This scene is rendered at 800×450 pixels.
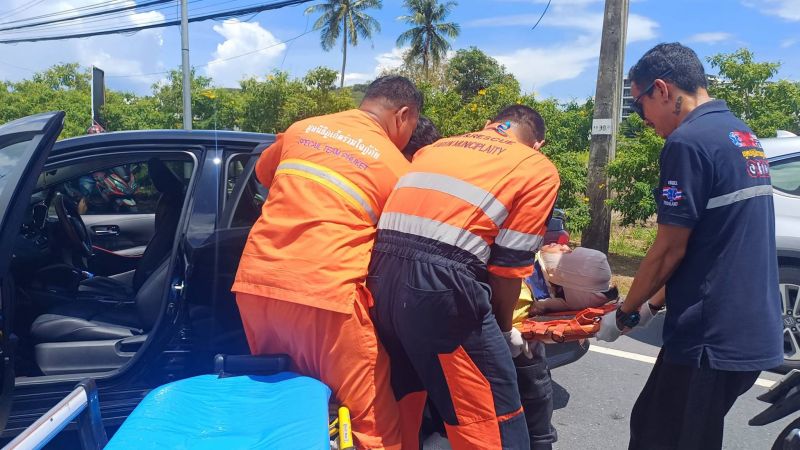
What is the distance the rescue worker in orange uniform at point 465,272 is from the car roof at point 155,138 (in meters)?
1.21

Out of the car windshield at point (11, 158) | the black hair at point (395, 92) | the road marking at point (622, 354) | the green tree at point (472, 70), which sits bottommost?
the road marking at point (622, 354)

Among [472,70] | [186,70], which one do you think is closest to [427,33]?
[472,70]

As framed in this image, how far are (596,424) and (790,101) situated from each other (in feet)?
21.1

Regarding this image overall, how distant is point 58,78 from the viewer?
29.0 m

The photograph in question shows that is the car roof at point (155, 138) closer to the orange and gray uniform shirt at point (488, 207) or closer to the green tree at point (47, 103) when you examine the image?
the orange and gray uniform shirt at point (488, 207)

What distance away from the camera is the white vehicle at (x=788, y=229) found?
172 inches

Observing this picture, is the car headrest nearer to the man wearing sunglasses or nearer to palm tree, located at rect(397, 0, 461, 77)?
the man wearing sunglasses

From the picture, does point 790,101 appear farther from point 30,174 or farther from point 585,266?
point 30,174

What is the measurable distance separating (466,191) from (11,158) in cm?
183

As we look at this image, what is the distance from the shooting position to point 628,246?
8.93 m

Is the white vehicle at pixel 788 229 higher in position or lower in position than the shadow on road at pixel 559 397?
higher

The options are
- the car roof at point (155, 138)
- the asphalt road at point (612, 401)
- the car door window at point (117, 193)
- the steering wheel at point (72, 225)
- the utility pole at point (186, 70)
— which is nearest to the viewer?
the car roof at point (155, 138)

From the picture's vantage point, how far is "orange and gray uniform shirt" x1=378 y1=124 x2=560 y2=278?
2.05 meters

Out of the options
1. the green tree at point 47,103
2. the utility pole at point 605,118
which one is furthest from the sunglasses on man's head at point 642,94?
the green tree at point 47,103
